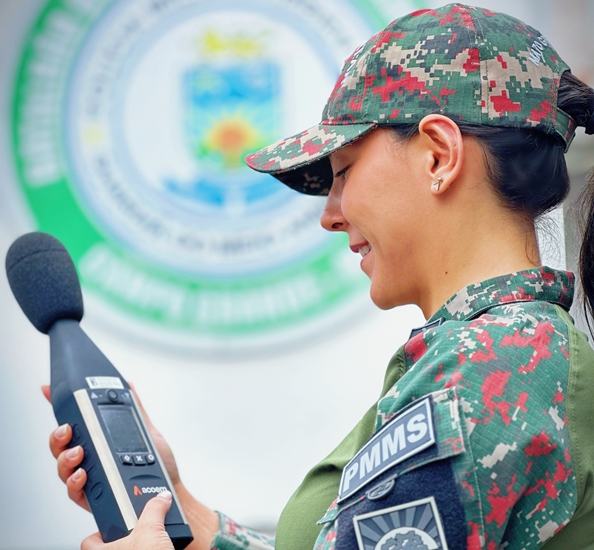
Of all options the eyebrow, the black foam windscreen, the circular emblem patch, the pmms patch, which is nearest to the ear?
the eyebrow

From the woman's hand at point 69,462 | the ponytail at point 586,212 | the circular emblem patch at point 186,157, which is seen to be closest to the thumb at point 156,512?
the woman's hand at point 69,462

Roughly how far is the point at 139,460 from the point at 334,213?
35cm

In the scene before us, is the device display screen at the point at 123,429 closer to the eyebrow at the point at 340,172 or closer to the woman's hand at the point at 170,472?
the woman's hand at the point at 170,472

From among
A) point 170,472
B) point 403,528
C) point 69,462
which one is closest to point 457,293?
point 403,528

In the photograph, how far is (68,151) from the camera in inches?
64.7

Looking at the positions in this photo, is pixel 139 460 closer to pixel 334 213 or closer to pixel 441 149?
pixel 334 213

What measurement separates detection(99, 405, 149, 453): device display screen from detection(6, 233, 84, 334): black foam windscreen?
18 cm

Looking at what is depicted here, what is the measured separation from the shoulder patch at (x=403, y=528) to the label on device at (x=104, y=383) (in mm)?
449

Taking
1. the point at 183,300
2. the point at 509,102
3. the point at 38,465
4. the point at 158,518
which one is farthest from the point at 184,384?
the point at 509,102

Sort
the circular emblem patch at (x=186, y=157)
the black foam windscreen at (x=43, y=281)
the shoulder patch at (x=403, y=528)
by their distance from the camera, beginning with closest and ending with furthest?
the shoulder patch at (x=403, y=528) → the black foam windscreen at (x=43, y=281) → the circular emblem patch at (x=186, y=157)

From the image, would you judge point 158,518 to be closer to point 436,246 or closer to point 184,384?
point 436,246

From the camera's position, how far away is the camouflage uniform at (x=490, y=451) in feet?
1.97

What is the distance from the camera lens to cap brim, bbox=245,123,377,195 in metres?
0.83

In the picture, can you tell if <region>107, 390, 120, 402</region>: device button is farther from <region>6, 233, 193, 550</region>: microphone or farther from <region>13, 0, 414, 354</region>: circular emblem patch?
<region>13, 0, 414, 354</region>: circular emblem patch
